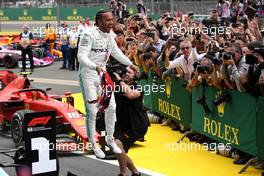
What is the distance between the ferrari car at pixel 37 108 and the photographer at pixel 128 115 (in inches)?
91.5

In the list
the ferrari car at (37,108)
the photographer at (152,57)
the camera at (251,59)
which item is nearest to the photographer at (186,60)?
the photographer at (152,57)

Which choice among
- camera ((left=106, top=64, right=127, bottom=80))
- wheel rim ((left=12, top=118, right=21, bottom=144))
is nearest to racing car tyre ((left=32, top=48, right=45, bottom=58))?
wheel rim ((left=12, top=118, right=21, bottom=144))

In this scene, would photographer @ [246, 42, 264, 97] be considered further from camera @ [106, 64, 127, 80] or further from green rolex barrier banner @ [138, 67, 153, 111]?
green rolex barrier banner @ [138, 67, 153, 111]

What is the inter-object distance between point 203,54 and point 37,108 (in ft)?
11.1

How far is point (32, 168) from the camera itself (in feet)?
25.9

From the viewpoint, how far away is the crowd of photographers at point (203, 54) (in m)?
9.58

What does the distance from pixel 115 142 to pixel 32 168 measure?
47.8 inches

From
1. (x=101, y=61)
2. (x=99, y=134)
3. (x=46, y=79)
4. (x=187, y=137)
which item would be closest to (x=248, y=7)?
(x=46, y=79)

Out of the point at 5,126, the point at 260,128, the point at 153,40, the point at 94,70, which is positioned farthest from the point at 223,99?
the point at 5,126

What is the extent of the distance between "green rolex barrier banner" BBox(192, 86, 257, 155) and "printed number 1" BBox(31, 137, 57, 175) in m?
3.25

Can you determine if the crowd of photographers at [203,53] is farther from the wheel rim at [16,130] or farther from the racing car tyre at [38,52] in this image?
the racing car tyre at [38,52]

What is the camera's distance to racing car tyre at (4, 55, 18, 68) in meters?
24.0

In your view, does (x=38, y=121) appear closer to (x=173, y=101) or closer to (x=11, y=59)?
(x=173, y=101)

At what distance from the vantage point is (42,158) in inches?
312
